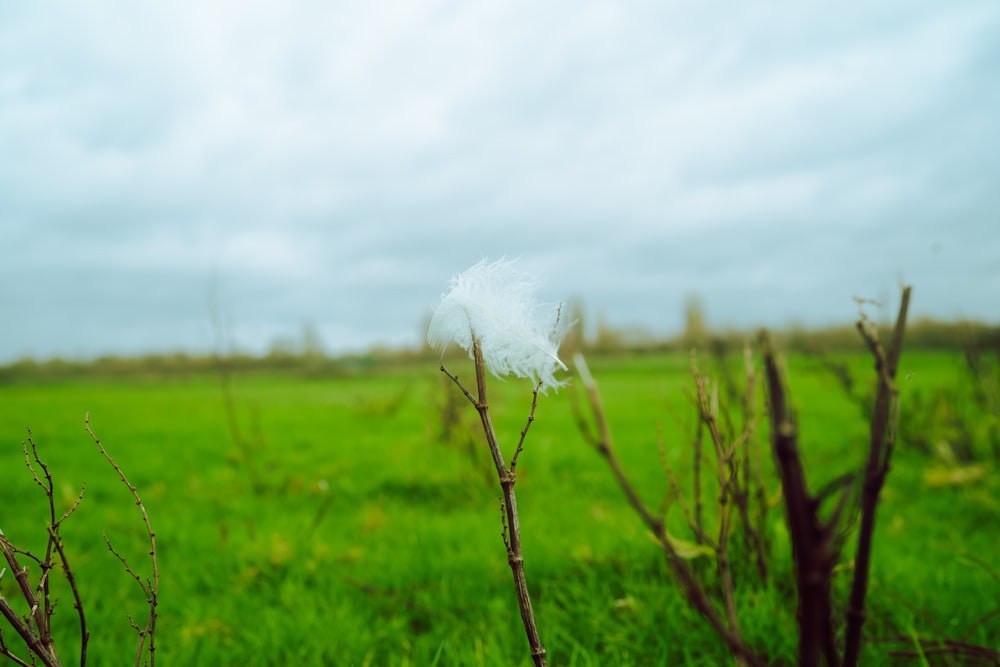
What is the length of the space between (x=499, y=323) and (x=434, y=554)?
2.98 m

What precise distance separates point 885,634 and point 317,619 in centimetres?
247

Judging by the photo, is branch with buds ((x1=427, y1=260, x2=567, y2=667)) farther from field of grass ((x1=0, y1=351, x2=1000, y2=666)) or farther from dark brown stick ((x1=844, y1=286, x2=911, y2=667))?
dark brown stick ((x1=844, y1=286, x2=911, y2=667))

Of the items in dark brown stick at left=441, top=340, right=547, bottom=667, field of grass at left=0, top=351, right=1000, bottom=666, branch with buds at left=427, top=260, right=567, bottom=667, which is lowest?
field of grass at left=0, top=351, right=1000, bottom=666

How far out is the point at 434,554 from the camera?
3.83 metres

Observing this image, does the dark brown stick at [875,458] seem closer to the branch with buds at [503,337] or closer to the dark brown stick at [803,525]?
the dark brown stick at [803,525]

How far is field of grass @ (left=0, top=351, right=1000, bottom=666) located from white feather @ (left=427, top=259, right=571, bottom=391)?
0.64ft

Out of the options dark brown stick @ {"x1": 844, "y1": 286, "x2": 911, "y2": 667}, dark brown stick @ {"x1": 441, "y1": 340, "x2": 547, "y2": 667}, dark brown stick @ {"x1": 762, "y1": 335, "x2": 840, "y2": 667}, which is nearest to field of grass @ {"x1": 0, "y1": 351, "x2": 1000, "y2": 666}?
dark brown stick @ {"x1": 844, "y1": 286, "x2": 911, "y2": 667}

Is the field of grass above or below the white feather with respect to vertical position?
below

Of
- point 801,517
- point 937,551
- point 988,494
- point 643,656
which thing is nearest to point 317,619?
point 643,656

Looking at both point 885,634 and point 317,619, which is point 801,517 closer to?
point 885,634

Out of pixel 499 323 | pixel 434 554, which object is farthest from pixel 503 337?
pixel 434 554

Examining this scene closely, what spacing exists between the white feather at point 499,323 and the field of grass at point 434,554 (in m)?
0.19

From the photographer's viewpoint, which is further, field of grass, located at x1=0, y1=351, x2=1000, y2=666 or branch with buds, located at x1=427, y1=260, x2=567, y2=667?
field of grass, located at x1=0, y1=351, x2=1000, y2=666

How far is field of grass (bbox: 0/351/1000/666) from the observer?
2.61 meters
